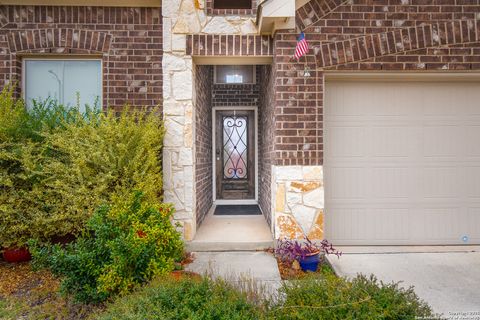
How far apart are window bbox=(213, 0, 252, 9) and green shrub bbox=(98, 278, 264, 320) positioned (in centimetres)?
343

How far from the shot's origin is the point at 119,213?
2779mm

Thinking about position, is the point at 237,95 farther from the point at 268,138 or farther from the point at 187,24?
the point at 187,24

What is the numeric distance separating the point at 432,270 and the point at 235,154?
182 inches

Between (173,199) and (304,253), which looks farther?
(173,199)

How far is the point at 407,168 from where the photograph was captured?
162 inches

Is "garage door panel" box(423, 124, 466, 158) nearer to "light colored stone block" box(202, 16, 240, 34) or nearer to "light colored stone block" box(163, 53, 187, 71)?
"light colored stone block" box(202, 16, 240, 34)

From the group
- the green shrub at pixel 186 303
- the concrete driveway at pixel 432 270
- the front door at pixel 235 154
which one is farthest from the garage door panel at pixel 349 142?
the front door at pixel 235 154

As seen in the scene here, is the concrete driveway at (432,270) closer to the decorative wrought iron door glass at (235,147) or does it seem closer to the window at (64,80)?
the decorative wrought iron door glass at (235,147)

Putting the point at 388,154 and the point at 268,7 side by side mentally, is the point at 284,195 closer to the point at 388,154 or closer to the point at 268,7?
the point at 388,154

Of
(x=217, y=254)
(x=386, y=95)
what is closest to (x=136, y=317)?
(x=217, y=254)

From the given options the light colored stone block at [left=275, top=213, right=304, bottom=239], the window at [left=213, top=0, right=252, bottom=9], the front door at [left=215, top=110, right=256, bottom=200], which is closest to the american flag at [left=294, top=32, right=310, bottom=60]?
the window at [left=213, top=0, right=252, bottom=9]

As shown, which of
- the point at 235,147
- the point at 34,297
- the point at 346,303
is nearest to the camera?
the point at 346,303

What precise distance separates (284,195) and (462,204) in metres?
2.50

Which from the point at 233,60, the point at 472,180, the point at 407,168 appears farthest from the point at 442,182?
the point at 233,60
